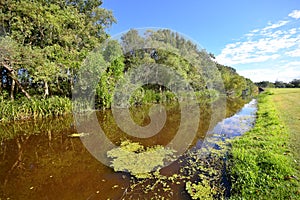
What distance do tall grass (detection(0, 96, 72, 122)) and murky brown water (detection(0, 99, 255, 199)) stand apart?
11.8 ft

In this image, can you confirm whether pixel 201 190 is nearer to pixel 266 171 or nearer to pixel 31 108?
pixel 266 171

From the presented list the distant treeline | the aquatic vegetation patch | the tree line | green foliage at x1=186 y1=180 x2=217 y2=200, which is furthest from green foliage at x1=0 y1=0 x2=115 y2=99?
the distant treeline

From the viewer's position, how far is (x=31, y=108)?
1342 cm

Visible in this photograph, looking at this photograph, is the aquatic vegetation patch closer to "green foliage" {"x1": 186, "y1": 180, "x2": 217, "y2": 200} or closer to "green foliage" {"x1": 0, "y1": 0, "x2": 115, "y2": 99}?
"green foliage" {"x1": 186, "y1": 180, "x2": 217, "y2": 200}

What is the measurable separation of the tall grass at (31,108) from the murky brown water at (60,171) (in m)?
3.61

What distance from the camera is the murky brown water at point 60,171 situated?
4.35 metres

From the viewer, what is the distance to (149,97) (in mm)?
23641

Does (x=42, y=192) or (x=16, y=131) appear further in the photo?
(x=16, y=131)

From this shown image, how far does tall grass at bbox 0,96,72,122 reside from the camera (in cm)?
1252

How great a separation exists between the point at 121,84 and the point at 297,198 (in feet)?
54.6

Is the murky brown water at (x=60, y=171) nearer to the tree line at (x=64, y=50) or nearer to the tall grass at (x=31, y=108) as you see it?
the tall grass at (x=31, y=108)

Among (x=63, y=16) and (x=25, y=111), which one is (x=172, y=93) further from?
(x=25, y=111)

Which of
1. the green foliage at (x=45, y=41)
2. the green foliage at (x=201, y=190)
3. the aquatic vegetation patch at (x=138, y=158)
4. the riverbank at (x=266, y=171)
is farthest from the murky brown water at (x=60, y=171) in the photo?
the green foliage at (x=45, y=41)

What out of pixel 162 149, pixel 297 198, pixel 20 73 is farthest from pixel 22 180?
pixel 20 73
